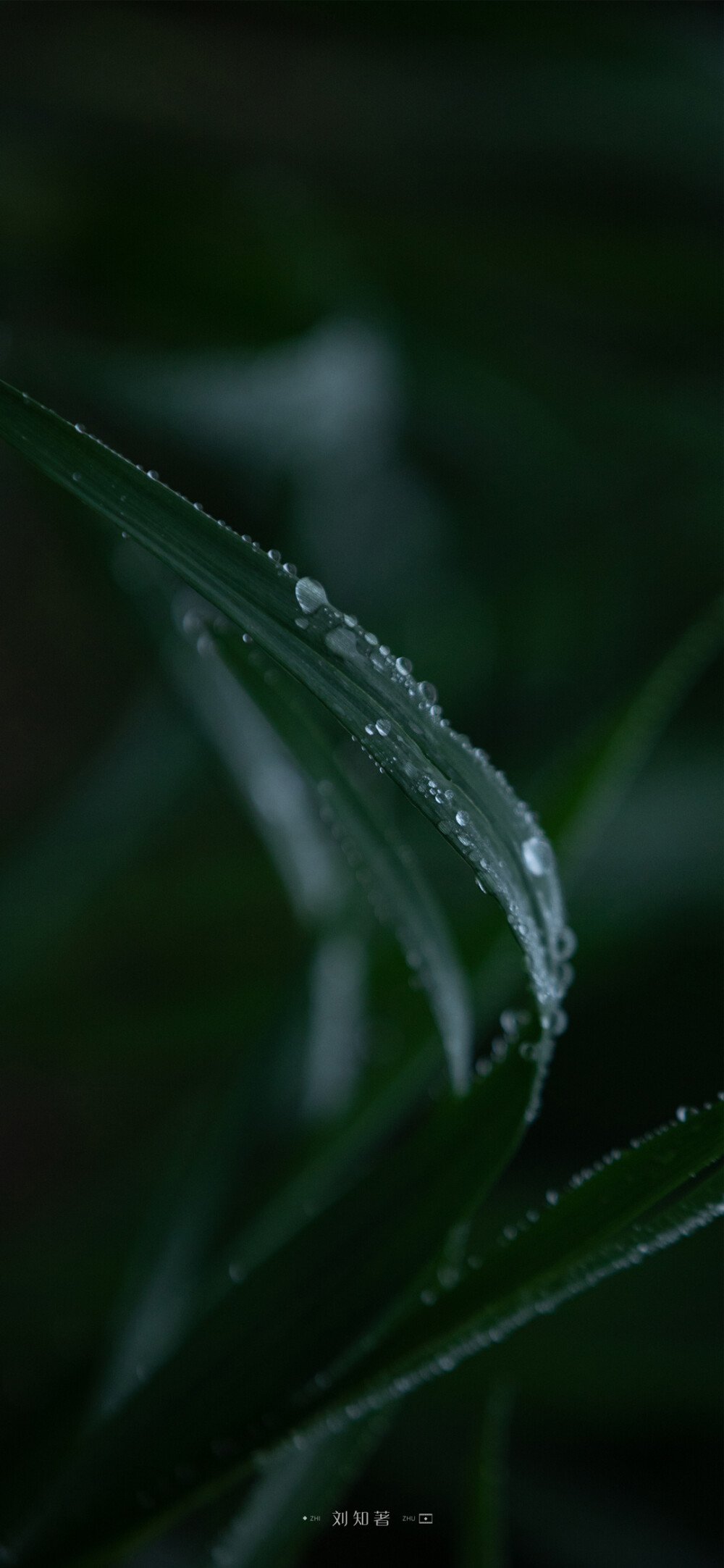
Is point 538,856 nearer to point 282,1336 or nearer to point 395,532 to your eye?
point 282,1336

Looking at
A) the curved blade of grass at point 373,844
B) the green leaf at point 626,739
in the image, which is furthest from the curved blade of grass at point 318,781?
the green leaf at point 626,739

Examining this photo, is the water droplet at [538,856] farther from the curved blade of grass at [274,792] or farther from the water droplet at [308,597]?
the curved blade of grass at [274,792]

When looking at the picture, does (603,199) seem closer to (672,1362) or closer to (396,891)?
(396,891)

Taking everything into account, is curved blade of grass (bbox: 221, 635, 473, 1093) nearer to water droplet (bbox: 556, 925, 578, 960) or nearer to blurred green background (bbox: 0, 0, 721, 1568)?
water droplet (bbox: 556, 925, 578, 960)

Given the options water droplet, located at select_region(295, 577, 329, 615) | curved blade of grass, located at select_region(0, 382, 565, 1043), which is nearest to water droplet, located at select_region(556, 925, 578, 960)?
curved blade of grass, located at select_region(0, 382, 565, 1043)

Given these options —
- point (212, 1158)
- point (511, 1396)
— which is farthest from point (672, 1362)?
point (212, 1158)

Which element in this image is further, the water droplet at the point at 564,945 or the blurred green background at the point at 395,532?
the blurred green background at the point at 395,532

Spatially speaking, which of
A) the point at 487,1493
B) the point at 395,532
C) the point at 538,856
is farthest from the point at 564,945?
the point at 395,532
